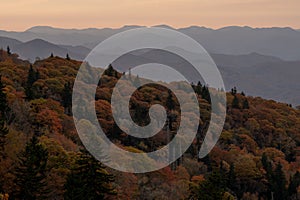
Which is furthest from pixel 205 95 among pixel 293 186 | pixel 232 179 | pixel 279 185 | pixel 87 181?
pixel 87 181

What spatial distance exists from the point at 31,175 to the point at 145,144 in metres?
38.1

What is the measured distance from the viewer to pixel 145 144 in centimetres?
7281

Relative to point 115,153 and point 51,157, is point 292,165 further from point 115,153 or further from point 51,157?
point 51,157

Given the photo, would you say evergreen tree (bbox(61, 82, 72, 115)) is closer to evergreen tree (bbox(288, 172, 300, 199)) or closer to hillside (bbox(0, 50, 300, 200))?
hillside (bbox(0, 50, 300, 200))

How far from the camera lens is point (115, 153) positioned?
5175 centimetres

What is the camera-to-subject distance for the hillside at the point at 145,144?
132 ft

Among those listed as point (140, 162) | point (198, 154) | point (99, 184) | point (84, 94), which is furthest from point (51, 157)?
point (84, 94)

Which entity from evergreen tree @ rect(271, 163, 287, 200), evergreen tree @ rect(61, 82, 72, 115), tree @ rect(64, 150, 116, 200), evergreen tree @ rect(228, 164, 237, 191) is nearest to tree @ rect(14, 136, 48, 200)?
tree @ rect(64, 150, 116, 200)

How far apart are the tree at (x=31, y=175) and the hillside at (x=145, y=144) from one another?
163 mm

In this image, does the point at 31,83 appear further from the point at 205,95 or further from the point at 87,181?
the point at 87,181

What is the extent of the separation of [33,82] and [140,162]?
39272mm

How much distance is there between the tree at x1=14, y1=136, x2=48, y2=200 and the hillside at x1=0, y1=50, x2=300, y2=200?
163mm

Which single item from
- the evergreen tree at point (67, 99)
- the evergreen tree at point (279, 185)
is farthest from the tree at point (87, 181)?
the evergreen tree at point (67, 99)

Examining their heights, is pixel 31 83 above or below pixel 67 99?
above
